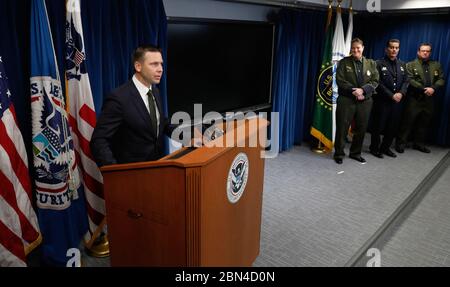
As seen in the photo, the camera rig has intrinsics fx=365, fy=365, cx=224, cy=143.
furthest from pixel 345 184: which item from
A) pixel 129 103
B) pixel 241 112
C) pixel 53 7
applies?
pixel 53 7

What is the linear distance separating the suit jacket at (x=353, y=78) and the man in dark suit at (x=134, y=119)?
9.17 ft

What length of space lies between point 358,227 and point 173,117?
6.08ft

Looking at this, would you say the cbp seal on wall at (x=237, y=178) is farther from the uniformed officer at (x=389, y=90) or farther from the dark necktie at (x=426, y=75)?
the dark necktie at (x=426, y=75)

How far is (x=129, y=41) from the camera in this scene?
2.69m

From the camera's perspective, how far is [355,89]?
417 cm

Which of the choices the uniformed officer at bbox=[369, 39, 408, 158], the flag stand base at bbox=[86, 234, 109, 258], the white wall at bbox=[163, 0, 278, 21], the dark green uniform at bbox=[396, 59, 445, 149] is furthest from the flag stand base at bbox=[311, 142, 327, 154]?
the flag stand base at bbox=[86, 234, 109, 258]

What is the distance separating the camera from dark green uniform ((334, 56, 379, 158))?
4215 millimetres

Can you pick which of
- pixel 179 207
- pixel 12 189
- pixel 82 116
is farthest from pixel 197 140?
pixel 12 189

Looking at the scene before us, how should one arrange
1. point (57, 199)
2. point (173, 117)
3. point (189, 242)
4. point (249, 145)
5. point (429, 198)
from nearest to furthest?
1. point (189, 242)
2. point (249, 145)
3. point (57, 199)
4. point (173, 117)
5. point (429, 198)

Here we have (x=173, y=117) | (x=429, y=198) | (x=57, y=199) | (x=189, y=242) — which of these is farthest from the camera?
(x=429, y=198)

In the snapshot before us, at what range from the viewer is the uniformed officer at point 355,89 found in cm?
418

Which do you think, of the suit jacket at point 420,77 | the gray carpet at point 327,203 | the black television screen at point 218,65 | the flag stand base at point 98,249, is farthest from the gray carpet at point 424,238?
the black television screen at point 218,65

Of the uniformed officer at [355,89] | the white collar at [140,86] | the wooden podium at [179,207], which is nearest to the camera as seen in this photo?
the wooden podium at [179,207]

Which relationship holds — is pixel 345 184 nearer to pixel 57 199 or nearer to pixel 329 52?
pixel 329 52
